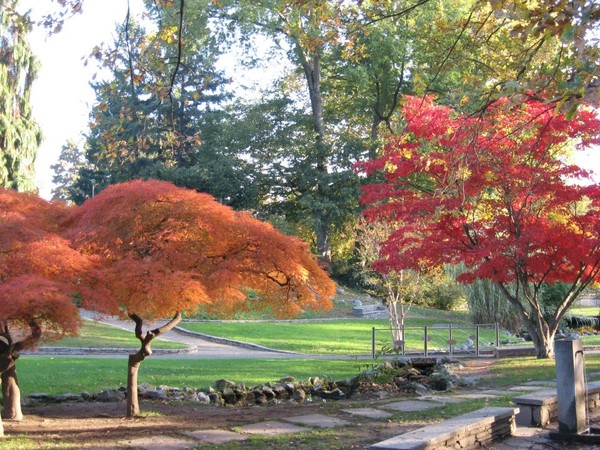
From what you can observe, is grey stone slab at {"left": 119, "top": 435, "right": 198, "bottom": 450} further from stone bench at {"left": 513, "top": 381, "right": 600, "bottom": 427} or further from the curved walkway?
the curved walkway

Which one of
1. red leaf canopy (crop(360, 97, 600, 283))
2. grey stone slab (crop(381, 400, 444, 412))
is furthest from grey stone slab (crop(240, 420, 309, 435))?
red leaf canopy (crop(360, 97, 600, 283))

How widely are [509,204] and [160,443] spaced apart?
37.1 feet

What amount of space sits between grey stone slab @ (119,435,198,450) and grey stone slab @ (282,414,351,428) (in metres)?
1.88

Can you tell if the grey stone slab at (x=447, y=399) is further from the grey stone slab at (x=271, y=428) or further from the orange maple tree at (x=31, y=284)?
the orange maple tree at (x=31, y=284)

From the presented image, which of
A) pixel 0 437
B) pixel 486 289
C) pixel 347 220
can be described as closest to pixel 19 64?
pixel 347 220

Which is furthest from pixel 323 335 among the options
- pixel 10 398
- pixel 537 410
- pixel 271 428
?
pixel 537 410

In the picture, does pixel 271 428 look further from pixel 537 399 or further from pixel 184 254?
pixel 537 399

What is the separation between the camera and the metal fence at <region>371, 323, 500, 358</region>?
857 inches

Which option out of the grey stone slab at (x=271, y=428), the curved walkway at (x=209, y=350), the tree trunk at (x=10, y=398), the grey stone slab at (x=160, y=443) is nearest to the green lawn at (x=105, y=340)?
the curved walkway at (x=209, y=350)

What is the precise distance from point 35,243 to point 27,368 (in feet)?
29.4

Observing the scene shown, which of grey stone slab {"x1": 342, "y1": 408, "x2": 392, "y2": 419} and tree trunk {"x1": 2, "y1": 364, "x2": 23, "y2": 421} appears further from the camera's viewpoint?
tree trunk {"x1": 2, "y1": 364, "x2": 23, "y2": 421}

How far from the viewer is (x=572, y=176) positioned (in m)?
16.8

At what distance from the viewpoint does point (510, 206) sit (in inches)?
675

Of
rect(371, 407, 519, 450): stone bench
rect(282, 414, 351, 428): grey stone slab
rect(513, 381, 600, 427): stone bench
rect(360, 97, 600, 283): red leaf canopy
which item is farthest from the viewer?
rect(360, 97, 600, 283): red leaf canopy
